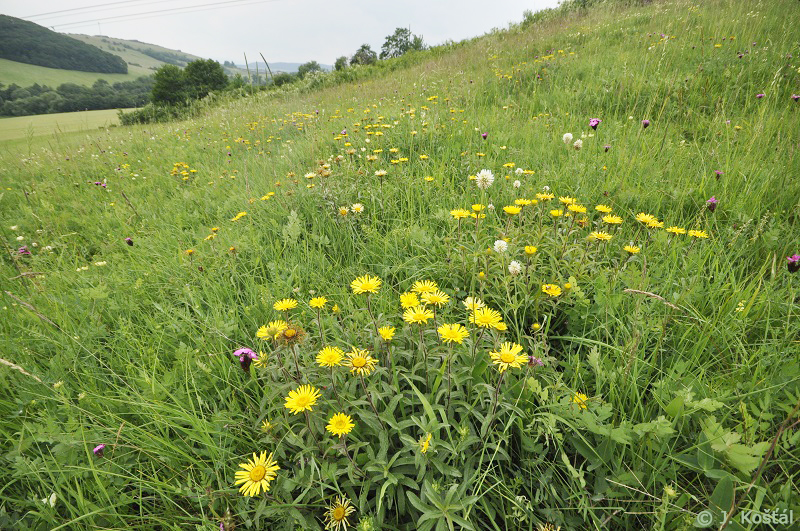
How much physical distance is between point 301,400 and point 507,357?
695 mm

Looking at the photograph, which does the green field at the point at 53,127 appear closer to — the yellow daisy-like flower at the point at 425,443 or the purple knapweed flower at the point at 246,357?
the purple knapweed flower at the point at 246,357

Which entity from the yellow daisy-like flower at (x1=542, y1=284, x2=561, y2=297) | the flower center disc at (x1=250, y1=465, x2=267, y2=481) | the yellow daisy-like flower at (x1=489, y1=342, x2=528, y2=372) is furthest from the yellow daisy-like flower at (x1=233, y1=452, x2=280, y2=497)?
the yellow daisy-like flower at (x1=542, y1=284, x2=561, y2=297)

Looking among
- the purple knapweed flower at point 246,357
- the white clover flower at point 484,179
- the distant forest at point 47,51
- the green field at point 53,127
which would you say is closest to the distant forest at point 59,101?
the green field at point 53,127

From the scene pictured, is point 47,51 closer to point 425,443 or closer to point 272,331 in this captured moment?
point 272,331

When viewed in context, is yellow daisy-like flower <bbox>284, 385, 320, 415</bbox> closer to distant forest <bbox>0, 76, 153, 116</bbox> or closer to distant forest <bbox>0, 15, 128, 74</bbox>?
distant forest <bbox>0, 76, 153, 116</bbox>

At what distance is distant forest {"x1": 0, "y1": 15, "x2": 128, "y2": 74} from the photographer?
218 feet

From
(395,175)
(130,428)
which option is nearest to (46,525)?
(130,428)

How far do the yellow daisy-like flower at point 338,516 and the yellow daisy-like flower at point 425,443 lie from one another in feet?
0.87

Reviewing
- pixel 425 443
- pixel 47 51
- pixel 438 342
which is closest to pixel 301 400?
pixel 425 443

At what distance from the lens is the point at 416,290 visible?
141 cm

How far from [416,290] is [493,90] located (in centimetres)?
500

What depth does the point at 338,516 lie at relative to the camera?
0.97 m

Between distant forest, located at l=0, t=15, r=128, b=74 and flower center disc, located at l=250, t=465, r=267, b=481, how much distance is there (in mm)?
103878

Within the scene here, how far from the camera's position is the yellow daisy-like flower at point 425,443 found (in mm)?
992
